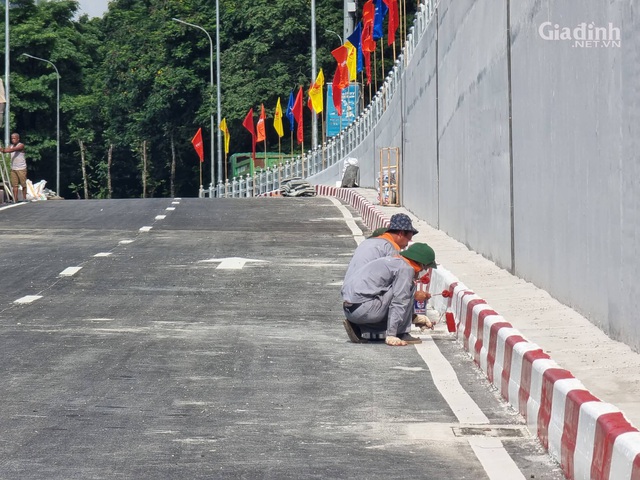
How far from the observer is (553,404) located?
27.2 ft

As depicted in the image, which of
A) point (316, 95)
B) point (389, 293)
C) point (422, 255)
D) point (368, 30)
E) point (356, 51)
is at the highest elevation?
point (368, 30)

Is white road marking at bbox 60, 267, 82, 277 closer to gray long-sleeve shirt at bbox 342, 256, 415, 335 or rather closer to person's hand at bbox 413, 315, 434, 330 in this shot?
person's hand at bbox 413, 315, 434, 330

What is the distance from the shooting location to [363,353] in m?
12.3

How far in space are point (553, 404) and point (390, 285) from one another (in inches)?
183

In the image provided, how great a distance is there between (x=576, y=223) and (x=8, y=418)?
5623 mm

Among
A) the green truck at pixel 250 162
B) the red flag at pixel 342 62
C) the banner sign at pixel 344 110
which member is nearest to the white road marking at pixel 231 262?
the red flag at pixel 342 62

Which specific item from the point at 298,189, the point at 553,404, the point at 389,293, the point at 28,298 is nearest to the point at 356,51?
the point at 298,189

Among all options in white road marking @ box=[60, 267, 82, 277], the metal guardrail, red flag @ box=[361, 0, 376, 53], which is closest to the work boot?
white road marking @ box=[60, 267, 82, 277]

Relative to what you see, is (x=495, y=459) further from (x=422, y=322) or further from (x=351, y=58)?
(x=351, y=58)

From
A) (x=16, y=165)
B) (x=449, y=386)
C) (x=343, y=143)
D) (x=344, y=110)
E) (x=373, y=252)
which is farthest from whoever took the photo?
(x=344, y=110)

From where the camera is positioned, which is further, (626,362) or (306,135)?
(306,135)

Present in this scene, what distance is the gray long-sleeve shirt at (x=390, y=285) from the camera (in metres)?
12.7

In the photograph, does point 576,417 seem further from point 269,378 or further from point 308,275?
point 308,275

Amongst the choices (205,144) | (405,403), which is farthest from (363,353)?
(205,144)
